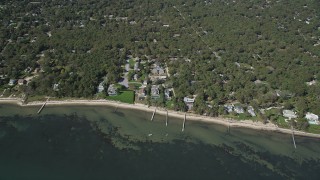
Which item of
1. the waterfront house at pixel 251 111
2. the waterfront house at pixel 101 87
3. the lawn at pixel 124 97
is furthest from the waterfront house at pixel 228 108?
the waterfront house at pixel 101 87

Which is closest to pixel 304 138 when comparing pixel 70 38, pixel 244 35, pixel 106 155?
pixel 106 155

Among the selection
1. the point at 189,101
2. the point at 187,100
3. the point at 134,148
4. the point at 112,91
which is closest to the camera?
the point at 134,148

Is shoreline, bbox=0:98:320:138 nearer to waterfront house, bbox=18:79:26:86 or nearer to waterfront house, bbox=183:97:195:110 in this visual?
waterfront house, bbox=183:97:195:110

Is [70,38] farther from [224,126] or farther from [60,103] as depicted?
[224,126]

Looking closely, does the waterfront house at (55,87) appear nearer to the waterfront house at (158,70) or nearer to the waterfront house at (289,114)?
the waterfront house at (158,70)

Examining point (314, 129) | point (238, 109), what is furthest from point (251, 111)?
point (314, 129)

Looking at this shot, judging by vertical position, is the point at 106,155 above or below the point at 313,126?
below

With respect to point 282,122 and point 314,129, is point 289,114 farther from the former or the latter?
point 314,129
